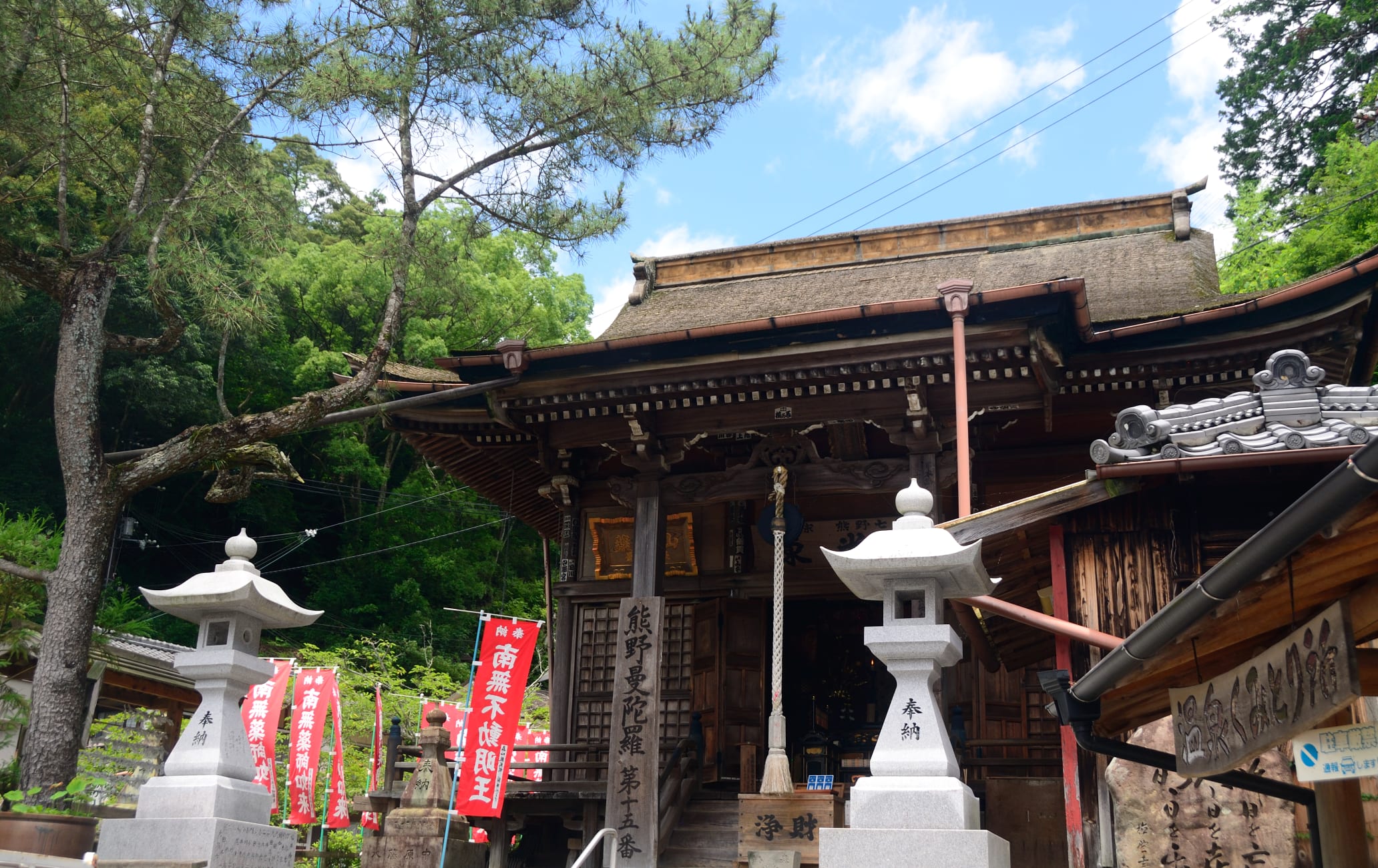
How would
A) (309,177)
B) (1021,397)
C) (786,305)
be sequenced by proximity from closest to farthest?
(1021,397) → (786,305) → (309,177)

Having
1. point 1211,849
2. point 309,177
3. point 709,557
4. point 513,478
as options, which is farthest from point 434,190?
point 309,177

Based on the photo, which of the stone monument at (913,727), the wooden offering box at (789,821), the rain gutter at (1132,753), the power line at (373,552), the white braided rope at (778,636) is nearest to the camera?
the rain gutter at (1132,753)

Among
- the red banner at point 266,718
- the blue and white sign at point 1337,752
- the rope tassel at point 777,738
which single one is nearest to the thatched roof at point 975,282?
the rope tassel at point 777,738

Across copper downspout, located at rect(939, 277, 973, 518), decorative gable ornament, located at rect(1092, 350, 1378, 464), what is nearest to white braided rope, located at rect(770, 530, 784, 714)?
copper downspout, located at rect(939, 277, 973, 518)

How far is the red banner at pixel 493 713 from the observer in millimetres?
10805

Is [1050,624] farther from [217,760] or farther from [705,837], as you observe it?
[217,760]

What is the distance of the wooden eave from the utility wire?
52.5 feet

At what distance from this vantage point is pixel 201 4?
1088 cm

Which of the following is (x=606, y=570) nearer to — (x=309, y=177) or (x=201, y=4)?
(x=201, y=4)

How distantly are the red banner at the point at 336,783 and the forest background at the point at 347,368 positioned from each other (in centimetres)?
288

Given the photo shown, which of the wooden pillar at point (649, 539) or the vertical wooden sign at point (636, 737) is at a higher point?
the wooden pillar at point (649, 539)

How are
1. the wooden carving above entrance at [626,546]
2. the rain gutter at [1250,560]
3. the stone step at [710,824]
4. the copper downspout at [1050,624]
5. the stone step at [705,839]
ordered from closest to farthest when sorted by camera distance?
1. the rain gutter at [1250,560]
2. the copper downspout at [1050,624]
3. the stone step at [705,839]
4. the stone step at [710,824]
5. the wooden carving above entrance at [626,546]

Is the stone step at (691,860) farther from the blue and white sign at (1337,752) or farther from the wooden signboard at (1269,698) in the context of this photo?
the blue and white sign at (1337,752)

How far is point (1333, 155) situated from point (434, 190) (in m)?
16.4
